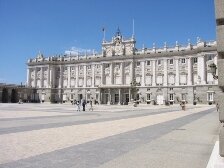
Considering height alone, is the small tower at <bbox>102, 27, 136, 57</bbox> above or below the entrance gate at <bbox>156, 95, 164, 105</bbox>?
above

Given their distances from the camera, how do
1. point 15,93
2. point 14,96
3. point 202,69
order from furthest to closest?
point 14,96 < point 15,93 < point 202,69

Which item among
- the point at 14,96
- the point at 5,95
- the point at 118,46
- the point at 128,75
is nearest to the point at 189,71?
the point at 128,75

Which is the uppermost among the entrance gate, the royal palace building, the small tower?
the small tower

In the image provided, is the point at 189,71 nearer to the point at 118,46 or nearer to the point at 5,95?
the point at 118,46

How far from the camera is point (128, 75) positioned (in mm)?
88062

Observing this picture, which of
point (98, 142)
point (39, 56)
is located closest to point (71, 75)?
point (39, 56)

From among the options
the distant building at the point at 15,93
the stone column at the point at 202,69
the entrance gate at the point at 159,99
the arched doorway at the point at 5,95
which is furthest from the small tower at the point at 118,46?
the arched doorway at the point at 5,95

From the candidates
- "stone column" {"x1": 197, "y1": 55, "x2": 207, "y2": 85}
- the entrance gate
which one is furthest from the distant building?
"stone column" {"x1": 197, "y1": 55, "x2": 207, "y2": 85}

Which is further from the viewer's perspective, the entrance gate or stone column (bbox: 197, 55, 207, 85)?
the entrance gate

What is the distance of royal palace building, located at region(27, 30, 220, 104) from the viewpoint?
2987 inches

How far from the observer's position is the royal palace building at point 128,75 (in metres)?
75.9

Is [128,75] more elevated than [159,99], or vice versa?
[128,75]

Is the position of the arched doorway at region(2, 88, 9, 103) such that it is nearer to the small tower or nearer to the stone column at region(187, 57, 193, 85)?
the small tower

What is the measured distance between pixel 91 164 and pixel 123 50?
273ft
